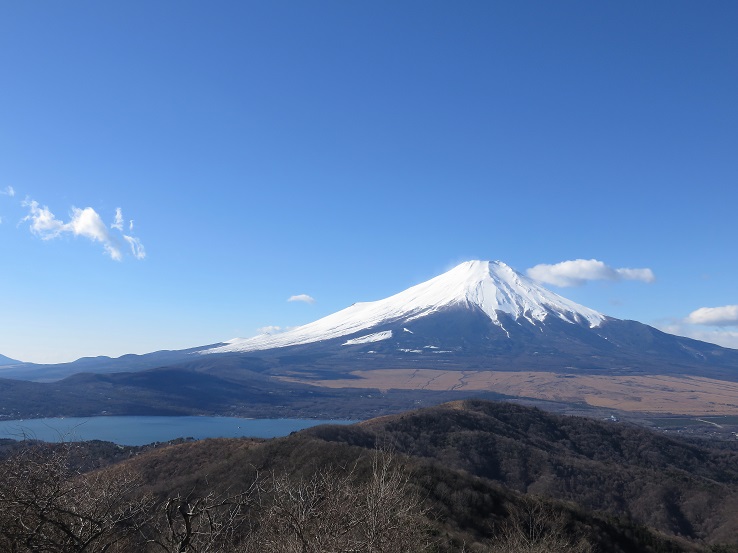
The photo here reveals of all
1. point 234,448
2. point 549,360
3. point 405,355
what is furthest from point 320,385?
point 234,448

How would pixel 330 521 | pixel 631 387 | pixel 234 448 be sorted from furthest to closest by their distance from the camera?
pixel 631 387 → pixel 234 448 → pixel 330 521

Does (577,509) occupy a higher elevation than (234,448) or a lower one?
lower

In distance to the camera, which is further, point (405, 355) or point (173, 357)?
point (173, 357)

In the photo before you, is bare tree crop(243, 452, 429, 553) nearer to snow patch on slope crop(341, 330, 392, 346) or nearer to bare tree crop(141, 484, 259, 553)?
bare tree crop(141, 484, 259, 553)

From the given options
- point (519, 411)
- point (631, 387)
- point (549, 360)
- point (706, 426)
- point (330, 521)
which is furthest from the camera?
point (549, 360)

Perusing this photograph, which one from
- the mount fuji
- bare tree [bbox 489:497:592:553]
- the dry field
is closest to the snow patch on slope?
the mount fuji

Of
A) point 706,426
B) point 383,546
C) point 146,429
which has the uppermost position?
point 383,546

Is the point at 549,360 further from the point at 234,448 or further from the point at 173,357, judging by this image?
the point at 234,448

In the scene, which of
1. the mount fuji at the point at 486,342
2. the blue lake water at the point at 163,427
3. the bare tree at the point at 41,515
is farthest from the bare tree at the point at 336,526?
the mount fuji at the point at 486,342

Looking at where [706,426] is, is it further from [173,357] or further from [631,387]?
[173,357]
